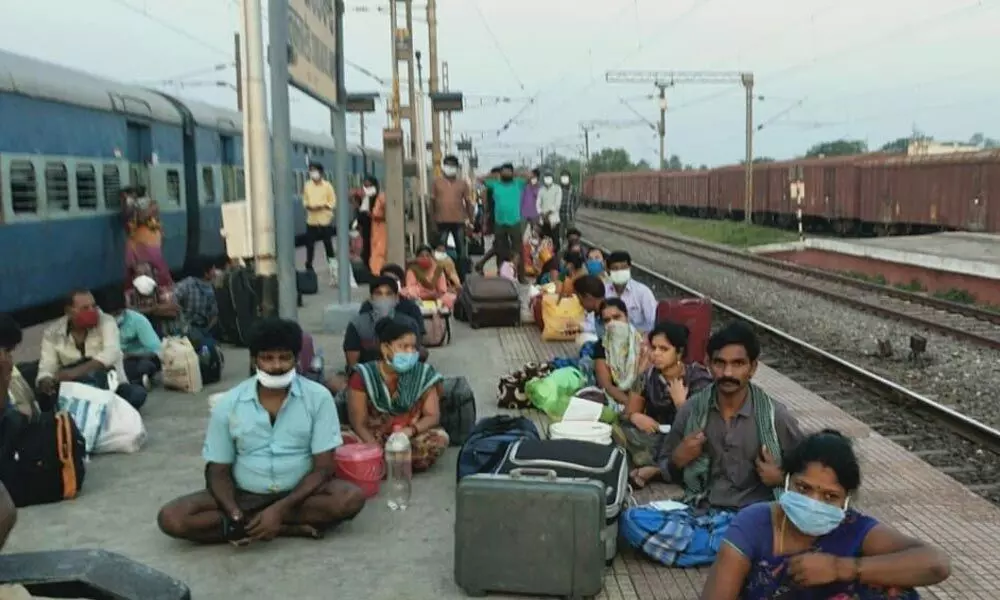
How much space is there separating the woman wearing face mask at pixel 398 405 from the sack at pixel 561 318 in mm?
4988

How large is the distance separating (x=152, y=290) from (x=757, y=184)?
34705 millimetres

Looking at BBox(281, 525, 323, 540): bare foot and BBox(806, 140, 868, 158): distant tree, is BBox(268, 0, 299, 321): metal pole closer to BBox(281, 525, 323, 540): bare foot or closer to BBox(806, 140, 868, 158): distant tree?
BBox(281, 525, 323, 540): bare foot

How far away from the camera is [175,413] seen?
8.10m

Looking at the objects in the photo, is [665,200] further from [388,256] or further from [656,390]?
[656,390]

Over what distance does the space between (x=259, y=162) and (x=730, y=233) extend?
103 ft

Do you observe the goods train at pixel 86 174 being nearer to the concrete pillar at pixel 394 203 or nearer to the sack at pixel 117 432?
the sack at pixel 117 432

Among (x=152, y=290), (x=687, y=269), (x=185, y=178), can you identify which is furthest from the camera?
(x=687, y=269)

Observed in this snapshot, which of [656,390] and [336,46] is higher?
[336,46]

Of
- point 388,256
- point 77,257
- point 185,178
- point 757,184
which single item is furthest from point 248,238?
point 757,184

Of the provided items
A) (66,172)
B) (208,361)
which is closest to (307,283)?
(66,172)

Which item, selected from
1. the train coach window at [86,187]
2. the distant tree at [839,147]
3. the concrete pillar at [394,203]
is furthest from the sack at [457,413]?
the distant tree at [839,147]

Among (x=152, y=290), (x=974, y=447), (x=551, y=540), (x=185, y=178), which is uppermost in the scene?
(x=185, y=178)

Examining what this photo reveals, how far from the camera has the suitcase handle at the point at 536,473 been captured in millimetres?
4750

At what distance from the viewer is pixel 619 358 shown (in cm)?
722
